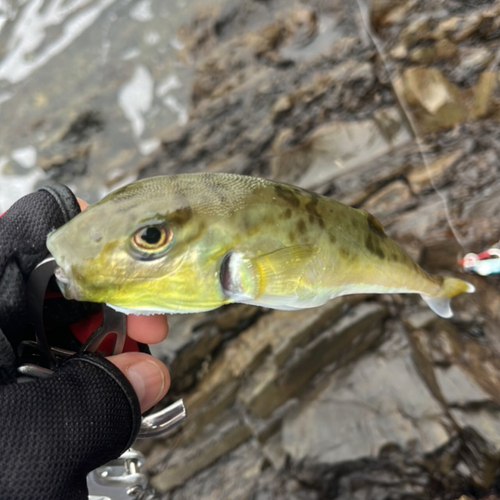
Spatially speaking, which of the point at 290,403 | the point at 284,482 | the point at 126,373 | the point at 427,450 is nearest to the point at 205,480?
the point at 284,482

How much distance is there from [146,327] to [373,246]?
3.61ft

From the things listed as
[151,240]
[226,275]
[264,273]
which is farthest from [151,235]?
[264,273]

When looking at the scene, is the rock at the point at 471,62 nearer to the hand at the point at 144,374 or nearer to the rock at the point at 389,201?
the rock at the point at 389,201

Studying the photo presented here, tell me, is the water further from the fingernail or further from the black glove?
the fingernail

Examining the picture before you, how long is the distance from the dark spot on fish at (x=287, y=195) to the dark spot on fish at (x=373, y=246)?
1.28 ft

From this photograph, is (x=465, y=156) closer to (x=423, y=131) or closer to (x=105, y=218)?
(x=423, y=131)

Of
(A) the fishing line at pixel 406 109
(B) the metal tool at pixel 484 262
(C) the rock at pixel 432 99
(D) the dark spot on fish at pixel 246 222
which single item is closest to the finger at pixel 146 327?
(D) the dark spot on fish at pixel 246 222

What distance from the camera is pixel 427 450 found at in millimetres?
3029

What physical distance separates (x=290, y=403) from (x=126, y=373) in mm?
2037

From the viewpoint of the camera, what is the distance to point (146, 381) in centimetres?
177

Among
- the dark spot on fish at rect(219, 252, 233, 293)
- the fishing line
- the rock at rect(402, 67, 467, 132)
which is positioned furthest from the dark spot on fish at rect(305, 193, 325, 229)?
Answer: the rock at rect(402, 67, 467, 132)

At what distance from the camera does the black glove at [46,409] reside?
1.37m

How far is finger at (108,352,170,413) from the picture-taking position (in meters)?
1.75

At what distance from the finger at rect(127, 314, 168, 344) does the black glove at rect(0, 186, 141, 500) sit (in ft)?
1.13
